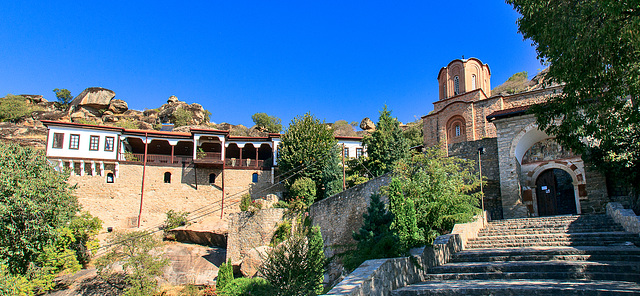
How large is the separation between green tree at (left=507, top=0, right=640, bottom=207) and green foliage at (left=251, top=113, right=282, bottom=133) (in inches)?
1543

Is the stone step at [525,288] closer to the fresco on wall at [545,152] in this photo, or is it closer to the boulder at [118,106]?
the fresco on wall at [545,152]

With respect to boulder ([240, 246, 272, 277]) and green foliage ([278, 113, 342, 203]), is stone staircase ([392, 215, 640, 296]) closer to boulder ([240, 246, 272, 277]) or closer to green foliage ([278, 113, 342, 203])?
boulder ([240, 246, 272, 277])

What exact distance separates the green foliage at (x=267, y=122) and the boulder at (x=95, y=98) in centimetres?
1615

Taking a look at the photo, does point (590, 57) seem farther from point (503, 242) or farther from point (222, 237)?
point (222, 237)

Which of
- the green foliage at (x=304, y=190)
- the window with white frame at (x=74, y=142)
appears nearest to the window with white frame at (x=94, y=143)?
the window with white frame at (x=74, y=142)

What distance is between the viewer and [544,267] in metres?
7.84

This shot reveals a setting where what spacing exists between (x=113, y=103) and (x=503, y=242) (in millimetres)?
44426

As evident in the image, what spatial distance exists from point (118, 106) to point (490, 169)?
132ft

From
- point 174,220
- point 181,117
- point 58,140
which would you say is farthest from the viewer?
point 181,117

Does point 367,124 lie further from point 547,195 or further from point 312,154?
point 547,195

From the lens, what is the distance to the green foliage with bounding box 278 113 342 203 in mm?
26000

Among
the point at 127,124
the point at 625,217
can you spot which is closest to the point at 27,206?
the point at 127,124

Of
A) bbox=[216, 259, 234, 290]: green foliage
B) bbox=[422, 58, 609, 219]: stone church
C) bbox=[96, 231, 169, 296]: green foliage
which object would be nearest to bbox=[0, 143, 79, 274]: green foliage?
bbox=[96, 231, 169, 296]: green foliage

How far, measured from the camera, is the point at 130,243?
880 inches
